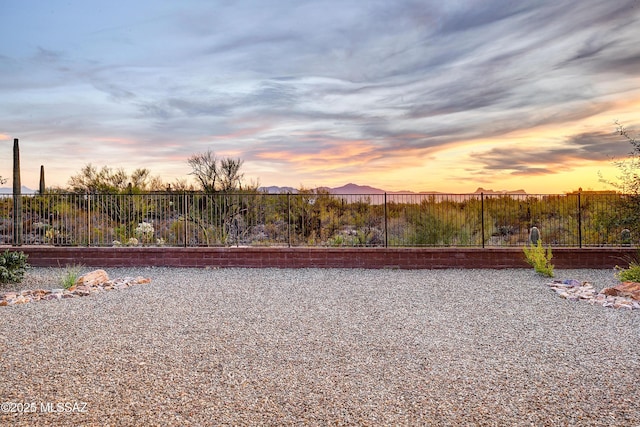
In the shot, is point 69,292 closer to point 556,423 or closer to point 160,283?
point 160,283

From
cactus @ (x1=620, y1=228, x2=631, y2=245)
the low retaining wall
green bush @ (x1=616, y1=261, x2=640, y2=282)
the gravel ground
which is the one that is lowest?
the gravel ground

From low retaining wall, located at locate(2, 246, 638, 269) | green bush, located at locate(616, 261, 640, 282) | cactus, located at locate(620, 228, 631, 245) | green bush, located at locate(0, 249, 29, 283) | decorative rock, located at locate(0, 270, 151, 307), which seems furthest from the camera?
cactus, located at locate(620, 228, 631, 245)

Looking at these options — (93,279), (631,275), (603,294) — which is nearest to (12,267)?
(93,279)

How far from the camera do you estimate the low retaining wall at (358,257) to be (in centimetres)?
1441

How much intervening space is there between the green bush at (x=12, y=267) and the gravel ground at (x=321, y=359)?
118 inches

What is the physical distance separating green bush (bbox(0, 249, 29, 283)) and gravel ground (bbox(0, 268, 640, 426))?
299 centimetres

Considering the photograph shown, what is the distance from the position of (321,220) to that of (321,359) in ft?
32.9

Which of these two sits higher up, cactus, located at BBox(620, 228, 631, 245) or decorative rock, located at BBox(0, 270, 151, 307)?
cactus, located at BBox(620, 228, 631, 245)

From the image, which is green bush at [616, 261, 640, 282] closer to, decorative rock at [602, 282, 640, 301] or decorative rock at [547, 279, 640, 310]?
decorative rock at [547, 279, 640, 310]

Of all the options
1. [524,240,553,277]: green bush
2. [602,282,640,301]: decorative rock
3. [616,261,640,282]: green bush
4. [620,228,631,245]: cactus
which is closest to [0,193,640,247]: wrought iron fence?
[620,228,631,245]: cactus

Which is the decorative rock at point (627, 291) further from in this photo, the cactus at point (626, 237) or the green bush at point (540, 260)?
the cactus at point (626, 237)

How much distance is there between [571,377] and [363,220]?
10530 millimetres

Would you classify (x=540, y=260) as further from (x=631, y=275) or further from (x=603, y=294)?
(x=603, y=294)

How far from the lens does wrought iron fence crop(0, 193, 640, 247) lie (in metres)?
15.4
